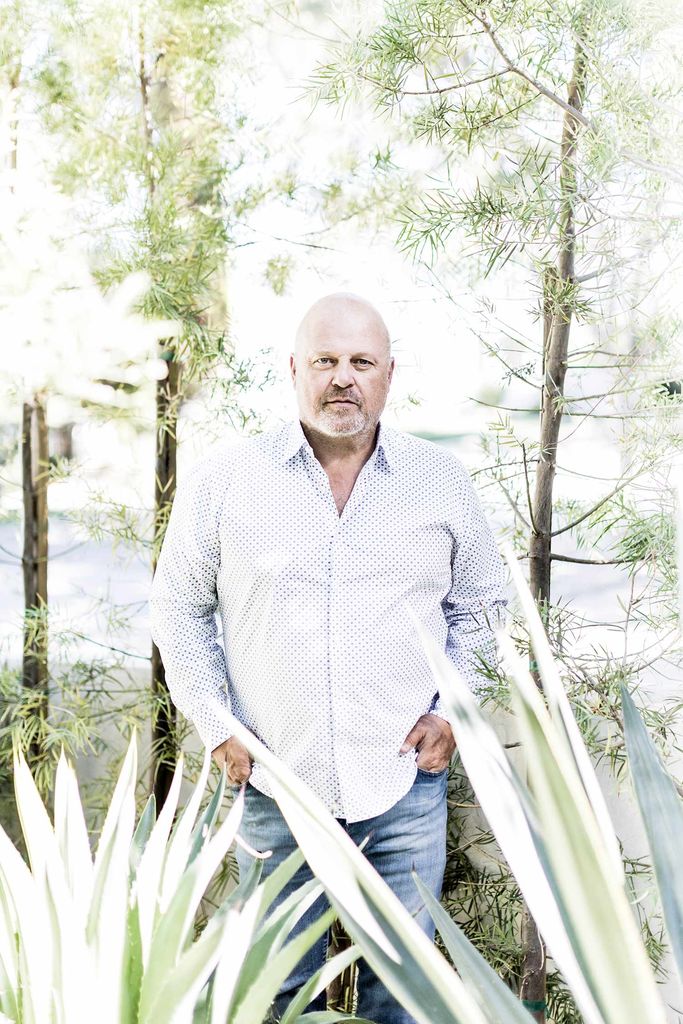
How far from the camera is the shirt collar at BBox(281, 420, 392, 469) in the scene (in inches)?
85.4

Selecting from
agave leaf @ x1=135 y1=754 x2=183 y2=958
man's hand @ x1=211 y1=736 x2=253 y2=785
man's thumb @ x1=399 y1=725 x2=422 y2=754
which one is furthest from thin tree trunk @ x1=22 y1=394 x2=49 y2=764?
agave leaf @ x1=135 y1=754 x2=183 y2=958

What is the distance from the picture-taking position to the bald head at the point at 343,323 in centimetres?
213

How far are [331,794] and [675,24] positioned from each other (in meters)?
1.70

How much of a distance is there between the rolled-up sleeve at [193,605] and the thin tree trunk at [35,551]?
0.73m

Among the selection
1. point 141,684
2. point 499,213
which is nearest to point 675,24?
point 499,213

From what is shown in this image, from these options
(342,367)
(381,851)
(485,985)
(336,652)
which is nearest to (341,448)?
(342,367)

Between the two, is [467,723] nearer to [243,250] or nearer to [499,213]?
[499,213]

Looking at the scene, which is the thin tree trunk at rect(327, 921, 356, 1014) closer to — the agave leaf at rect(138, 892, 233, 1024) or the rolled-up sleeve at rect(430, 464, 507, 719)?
the rolled-up sleeve at rect(430, 464, 507, 719)

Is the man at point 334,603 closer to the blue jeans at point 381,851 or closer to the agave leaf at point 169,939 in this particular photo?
the blue jeans at point 381,851

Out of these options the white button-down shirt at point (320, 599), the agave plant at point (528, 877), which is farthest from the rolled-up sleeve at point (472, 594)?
the agave plant at point (528, 877)

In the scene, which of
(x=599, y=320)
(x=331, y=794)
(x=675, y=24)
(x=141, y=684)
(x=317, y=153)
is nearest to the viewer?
(x=675, y=24)

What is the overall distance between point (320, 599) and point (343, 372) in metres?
0.48

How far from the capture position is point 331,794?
2.10 m

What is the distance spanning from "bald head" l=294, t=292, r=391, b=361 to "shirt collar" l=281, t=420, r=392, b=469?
0.16 m
